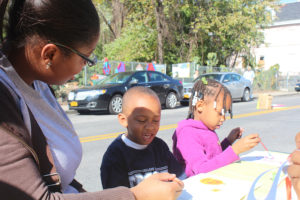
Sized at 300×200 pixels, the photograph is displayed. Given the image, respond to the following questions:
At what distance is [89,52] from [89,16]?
17 centimetres

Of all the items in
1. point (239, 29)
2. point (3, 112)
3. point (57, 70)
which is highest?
point (239, 29)

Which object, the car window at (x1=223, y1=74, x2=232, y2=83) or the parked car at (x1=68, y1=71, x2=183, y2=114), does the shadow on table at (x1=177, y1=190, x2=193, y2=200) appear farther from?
the car window at (x1=223, y1=74, x2=232, y2=83)

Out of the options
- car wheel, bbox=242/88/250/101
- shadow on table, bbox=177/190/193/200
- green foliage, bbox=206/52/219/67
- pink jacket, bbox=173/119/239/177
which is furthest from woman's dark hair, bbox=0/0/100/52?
green foliage, bbox=206/52/219/67

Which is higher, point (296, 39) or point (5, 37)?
point (296, 39)

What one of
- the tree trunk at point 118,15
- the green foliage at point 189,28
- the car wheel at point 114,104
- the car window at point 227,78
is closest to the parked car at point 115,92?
the car wheel at point 114,104

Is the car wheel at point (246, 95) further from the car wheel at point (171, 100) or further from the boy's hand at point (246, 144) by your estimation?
the boy's hand at point (246, 144)

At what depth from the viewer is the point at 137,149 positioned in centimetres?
195

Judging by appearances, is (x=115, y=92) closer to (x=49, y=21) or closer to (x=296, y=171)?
(x=296, y=171)

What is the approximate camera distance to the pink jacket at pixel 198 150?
211 cm

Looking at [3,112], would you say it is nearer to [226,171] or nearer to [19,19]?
[19,19]

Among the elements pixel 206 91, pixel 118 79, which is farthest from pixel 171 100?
pixel 206 91

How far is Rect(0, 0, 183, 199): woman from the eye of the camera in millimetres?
839

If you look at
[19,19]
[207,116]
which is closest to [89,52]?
[19,19]

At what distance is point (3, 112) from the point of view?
2.75 ft
